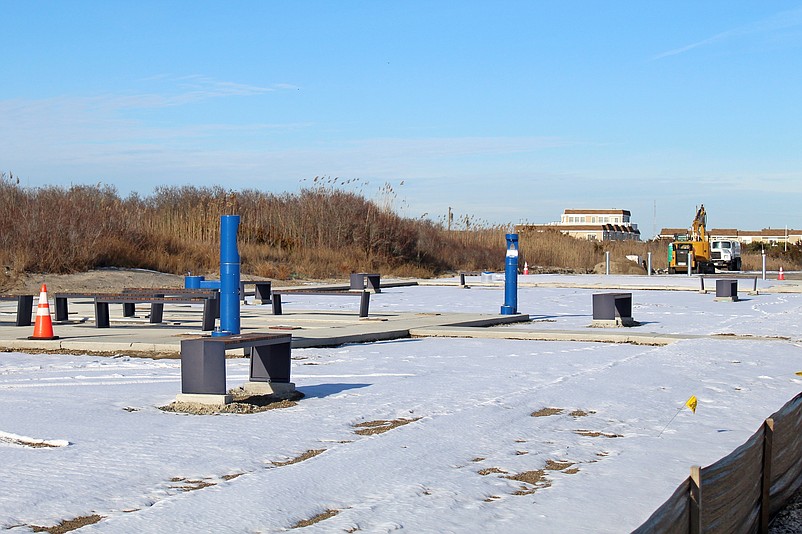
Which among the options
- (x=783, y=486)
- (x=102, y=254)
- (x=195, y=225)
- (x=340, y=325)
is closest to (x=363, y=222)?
(x=195, y=225)

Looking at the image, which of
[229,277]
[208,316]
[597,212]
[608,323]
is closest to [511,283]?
[608,323]

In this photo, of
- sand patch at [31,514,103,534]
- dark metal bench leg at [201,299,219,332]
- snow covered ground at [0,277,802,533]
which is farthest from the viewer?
dark metal bench leg at [201,299,219,332]

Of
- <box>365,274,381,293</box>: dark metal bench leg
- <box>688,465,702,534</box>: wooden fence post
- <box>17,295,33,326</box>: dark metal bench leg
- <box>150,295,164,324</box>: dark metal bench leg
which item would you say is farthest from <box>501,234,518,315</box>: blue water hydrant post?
<box>688,465,702,534</box>: wooden fence post

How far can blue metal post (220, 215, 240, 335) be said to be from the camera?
11.0 meters

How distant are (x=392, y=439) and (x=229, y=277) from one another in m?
3.50

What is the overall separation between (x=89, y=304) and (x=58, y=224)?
1028 cm

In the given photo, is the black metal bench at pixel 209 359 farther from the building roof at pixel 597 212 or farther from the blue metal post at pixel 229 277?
the building roof at pixel 597 212

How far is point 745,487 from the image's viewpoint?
19.6 feet

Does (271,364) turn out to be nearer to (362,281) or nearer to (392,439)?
(392,439)

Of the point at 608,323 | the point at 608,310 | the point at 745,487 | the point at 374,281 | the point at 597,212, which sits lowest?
the point at 745,487

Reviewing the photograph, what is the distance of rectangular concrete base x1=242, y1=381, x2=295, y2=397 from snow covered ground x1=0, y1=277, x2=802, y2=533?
0.46 meters

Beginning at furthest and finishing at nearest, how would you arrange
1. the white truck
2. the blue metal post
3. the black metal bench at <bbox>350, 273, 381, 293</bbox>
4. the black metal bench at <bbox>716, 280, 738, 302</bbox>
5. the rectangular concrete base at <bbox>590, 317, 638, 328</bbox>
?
the white truck, the black metal bench at <bbox>350, 273, 381, 293</bbox>, the black metal bench at <bbox>716, 280, 738, 302</bbox>, the rectangular concrete base at <bbox>590, 317, 638, 328</bbox>, the blue metal post

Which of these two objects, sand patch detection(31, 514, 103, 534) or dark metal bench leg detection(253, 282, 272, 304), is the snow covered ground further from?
dark metal bench leg detection(253, 282, 272, 304)

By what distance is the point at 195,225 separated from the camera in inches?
1693
